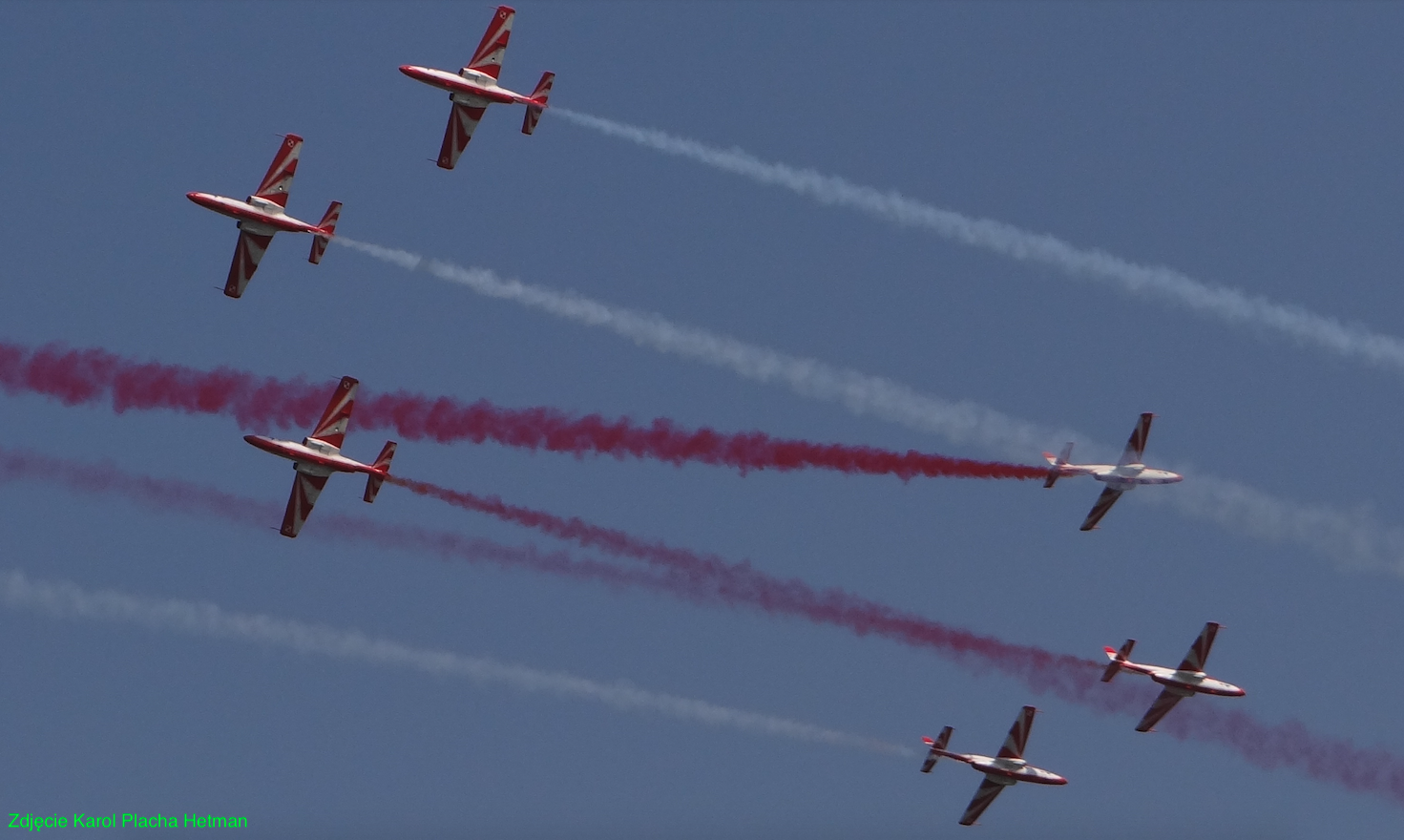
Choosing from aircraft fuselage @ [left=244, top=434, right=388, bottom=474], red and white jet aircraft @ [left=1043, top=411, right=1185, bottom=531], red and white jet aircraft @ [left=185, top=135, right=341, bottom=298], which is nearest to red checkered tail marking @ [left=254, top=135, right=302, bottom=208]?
red and white jet aircraft @ [left=185, top=135, right=341, bottom=298]

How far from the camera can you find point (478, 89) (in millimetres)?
73875

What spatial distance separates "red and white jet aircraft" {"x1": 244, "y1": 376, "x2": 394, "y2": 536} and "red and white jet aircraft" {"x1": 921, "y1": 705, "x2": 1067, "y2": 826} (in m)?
23.9

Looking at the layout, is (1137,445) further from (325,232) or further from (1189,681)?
(325,232)

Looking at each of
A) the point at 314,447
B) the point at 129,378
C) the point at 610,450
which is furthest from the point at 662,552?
the point at 129,378

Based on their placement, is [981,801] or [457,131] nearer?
[457,131]

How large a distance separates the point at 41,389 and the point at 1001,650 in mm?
30772

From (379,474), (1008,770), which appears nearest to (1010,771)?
(1008,770)

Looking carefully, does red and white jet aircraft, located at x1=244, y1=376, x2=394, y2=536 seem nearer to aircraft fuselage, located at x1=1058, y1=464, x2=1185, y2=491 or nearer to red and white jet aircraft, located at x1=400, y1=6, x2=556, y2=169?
red and white jet aircraft, located at x1=400, y1=6, x2=556, y2=169

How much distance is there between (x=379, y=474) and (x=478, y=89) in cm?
1384

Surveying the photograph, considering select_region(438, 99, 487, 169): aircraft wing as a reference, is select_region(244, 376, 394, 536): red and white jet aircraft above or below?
below

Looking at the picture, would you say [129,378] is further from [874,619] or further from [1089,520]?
[1089,520]

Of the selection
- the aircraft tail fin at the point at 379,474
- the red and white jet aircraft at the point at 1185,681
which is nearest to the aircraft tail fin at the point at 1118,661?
the red and white jet aircraft at the point at 1185,681

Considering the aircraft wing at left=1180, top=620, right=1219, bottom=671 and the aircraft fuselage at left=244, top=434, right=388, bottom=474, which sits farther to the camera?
the aircraft wing at left=1180, top=620, right=1219, bottom=671

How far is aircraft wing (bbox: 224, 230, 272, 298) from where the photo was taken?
7462 cm
